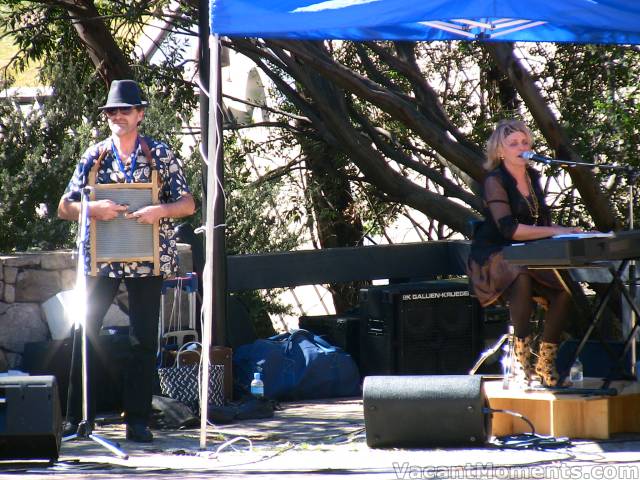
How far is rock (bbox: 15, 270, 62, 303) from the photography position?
22.5 feet

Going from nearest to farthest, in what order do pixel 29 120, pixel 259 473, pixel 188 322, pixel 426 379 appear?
pixel 259 473 → pixel 426 379 → pixel 188 322 → pixel 29 120

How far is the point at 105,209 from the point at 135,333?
0.65 metres

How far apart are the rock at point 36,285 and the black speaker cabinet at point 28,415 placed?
2366 millimetres

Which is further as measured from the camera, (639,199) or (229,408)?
(639,199)

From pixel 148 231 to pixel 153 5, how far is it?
571 cm

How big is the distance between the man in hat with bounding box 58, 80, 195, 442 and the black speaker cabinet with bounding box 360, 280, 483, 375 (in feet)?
7.32

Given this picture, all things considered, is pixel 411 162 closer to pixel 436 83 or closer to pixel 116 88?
pixel 436 83

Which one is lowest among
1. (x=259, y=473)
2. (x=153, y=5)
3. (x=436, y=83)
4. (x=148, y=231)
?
(x=259, y=473)

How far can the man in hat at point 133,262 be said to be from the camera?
539cm

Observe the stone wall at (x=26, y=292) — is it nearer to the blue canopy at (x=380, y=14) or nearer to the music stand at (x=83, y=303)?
the music stand at (x=83, y=303)

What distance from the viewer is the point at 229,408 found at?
625cm

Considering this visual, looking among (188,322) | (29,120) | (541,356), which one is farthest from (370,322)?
(29,120)

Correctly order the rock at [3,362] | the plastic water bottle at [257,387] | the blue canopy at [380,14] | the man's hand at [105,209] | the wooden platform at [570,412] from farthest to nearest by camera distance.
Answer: the rock at [3,362] < the plastic water bottle at [257,387] < the man's hand at [105,209] < the wooden platform at [570,412] < the blue canopy at [380,14]

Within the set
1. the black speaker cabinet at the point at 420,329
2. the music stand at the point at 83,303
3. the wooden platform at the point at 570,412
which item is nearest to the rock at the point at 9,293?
the music stand at the point at 83,303
